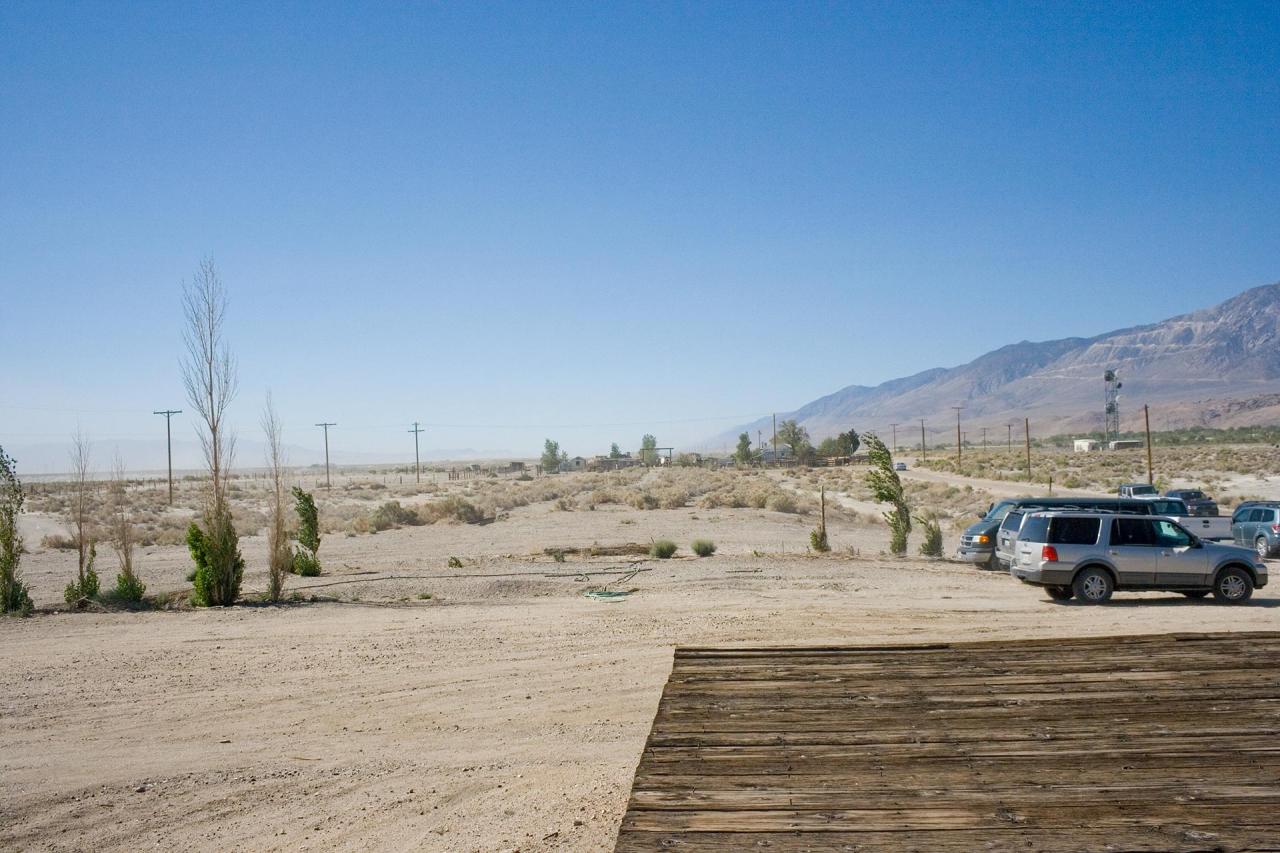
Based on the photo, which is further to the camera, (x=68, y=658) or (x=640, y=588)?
(x=640, y=588)

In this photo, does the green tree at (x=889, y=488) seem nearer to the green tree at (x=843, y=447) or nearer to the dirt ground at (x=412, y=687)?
the dirt ground at (x=412, y=687)

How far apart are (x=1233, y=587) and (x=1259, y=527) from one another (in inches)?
457

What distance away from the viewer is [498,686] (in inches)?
502

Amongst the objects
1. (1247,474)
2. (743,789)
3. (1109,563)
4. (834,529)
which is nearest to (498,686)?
(743,789)

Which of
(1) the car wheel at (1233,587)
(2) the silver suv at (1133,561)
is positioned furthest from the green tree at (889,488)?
(1) the car wheel at (1233,587)

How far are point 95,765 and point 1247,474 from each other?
7632cm

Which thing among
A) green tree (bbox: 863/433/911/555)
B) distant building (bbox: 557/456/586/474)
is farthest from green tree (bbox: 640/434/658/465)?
green tree (bbox: 863/433/911/555)

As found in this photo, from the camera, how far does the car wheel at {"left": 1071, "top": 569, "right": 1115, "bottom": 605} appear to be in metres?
18.9

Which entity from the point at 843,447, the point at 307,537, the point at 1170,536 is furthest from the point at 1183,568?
the point at 843,447

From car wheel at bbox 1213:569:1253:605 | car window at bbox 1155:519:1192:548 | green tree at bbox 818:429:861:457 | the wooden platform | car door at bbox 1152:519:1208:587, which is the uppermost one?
green tree at bbox 818:429:861:457

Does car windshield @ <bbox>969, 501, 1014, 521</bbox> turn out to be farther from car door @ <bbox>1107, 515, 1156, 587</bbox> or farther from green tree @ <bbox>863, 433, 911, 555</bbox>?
car door @ <bbox>1107, 515, 1156, 587</bbox>

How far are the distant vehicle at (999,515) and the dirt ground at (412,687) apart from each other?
73 cm

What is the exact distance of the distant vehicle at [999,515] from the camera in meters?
23.6

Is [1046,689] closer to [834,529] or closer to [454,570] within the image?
[454,570]
